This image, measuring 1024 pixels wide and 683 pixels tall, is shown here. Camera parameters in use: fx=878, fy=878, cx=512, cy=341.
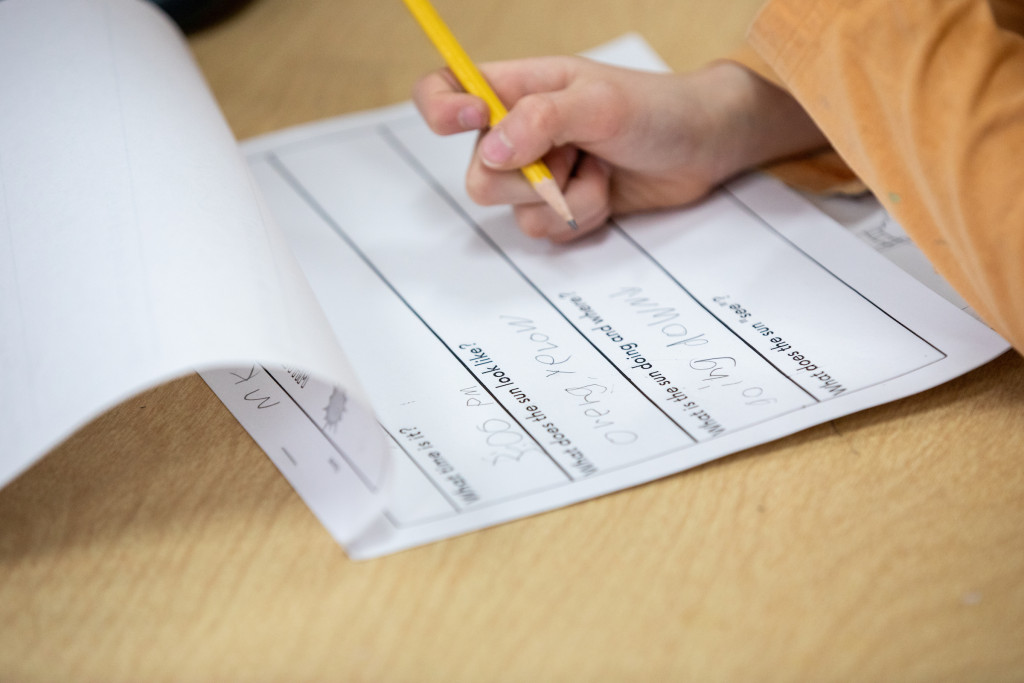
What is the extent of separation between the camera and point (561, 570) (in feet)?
1.04

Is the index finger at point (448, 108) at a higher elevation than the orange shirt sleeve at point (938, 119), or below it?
higher

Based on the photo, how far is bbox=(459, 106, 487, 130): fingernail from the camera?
0.49 m

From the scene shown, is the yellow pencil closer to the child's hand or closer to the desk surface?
the child's hand

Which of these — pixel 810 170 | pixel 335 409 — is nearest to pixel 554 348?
pixel 335 409

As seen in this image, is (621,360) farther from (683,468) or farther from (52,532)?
(52,532)

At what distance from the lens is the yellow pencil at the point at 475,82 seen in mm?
469

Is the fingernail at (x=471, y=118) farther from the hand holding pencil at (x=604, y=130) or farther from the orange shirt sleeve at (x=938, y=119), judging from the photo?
the orange shirt sleeve at (x=938, y=119)

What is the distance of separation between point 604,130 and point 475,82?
80 mm

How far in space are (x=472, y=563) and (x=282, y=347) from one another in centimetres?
10

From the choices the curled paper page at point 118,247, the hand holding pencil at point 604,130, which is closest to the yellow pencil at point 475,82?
the hand holding pencil at point 604,130

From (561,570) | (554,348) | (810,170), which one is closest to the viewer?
(561,570)

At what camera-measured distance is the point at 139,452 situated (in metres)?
0.37

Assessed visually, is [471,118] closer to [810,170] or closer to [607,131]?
[607,131]

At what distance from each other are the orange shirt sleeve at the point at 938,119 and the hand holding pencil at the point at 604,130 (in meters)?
0.08
